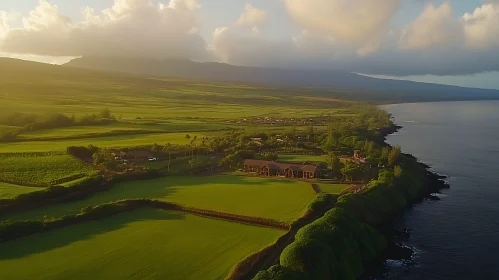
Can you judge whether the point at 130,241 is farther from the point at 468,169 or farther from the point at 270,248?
the point at 468,169

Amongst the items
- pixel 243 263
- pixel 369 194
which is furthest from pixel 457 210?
pixel 243 263

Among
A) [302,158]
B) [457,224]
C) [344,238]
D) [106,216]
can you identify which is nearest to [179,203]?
[106,216]

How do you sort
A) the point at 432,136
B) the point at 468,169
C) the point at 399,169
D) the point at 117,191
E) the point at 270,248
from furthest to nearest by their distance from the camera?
the point at 432,136 < the point at 468,169 < the point at 399,169 < the point at 117,191 < the point at 270,248

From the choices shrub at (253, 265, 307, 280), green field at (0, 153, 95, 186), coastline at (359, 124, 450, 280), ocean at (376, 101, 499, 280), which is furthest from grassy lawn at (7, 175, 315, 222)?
ocean at (376, 101, 499, 280)

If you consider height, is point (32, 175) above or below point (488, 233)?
above

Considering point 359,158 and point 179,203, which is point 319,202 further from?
point 359,158

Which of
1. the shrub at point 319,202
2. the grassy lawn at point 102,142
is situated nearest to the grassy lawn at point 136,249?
the shrub at point 319,202
